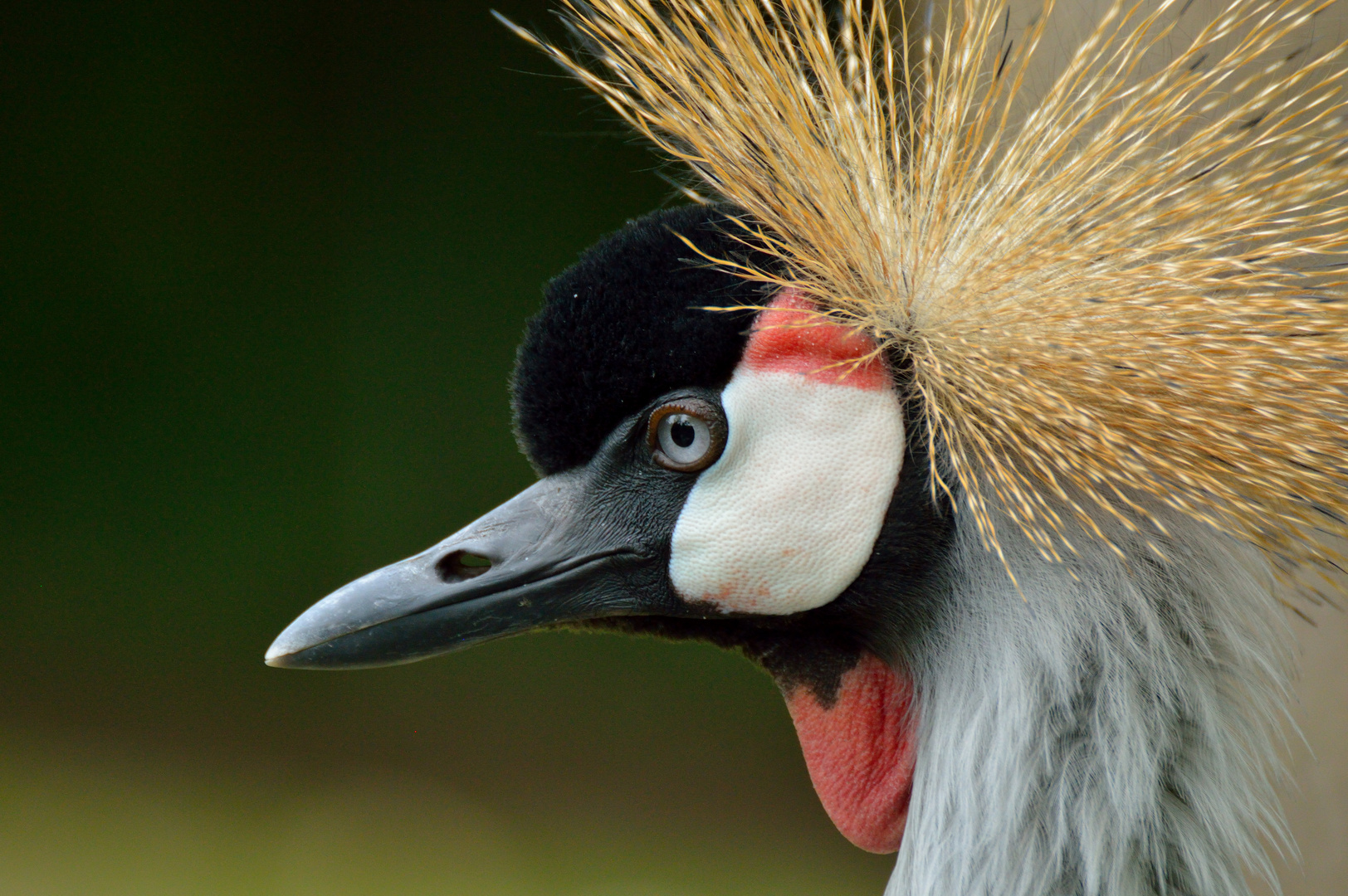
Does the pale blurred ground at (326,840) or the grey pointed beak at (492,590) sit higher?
the grey pointed beak at (492,590)

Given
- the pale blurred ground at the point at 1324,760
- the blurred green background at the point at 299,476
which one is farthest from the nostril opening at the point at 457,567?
the blurred green background at the point at 299,476

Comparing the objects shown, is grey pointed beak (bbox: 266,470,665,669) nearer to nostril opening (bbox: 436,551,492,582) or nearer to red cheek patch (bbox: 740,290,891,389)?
nostril opening (bbox: 436,551,492,582)

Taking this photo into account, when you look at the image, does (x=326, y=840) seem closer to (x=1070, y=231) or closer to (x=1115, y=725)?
(x=1115, y=725)

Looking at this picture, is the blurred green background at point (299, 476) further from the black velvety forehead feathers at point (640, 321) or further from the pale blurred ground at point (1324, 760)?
the black velvety forehead feathers at point (640, 321)

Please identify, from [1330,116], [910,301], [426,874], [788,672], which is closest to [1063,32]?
[1330,116]

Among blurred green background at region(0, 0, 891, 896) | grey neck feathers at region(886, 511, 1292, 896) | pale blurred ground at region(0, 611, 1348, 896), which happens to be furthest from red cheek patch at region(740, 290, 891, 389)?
pale blurred ground at region(0, 611, 1348, 896)

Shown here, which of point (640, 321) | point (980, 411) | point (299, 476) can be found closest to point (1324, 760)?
point (980, 411)

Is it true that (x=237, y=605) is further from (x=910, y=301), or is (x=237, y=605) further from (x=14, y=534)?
(x=910, y=301)
